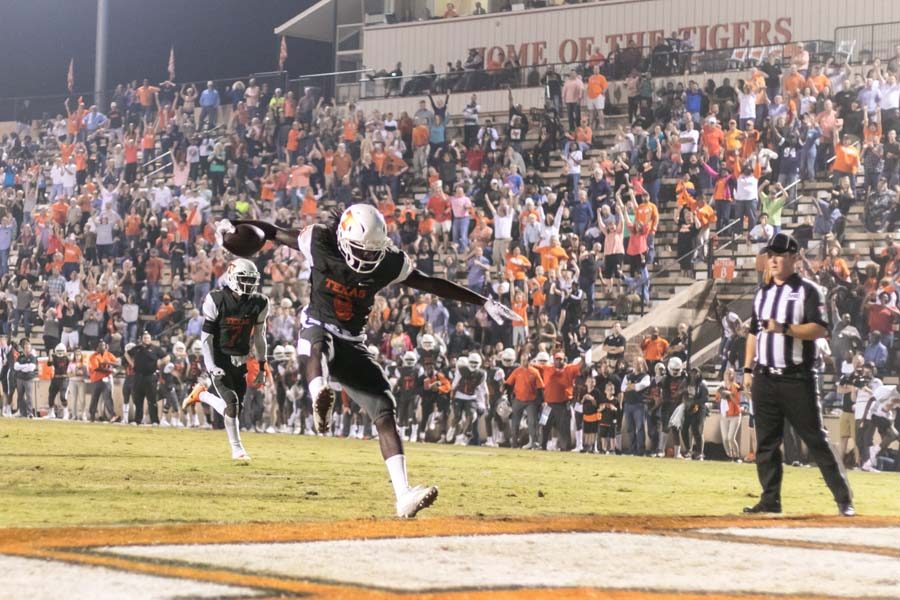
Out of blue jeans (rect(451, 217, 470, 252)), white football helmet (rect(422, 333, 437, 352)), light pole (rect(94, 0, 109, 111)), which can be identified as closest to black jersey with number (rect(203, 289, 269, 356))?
white football helmet (rect(422, 333, 437, 352))

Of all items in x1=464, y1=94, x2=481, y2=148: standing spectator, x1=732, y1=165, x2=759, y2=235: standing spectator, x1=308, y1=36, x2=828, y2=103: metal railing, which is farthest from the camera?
x1=464, y1=94, x2=481, y2=148: standing spectator

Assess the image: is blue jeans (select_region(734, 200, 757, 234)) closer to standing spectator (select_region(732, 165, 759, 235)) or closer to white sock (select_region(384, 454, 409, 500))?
standing spectator (select_region(732, 165, 759, 235))

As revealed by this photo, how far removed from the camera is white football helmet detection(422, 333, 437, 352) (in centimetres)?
2367

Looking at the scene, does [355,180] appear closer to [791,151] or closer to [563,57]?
[563,57]

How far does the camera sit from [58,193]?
34094 mm

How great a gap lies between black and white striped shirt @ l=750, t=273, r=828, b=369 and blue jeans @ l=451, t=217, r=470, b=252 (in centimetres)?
1548

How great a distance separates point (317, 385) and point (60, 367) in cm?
2235

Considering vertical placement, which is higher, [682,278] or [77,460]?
[682,278]

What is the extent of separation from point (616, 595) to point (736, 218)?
17279 millimetres

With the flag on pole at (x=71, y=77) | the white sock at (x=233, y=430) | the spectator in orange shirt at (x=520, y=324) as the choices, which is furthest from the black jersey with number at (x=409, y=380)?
the flag on pole at (x=71, y=77)

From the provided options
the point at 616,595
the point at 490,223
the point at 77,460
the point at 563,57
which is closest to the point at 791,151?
the point at 490,223

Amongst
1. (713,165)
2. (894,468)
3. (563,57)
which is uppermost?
(563,57)

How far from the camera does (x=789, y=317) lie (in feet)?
32.4

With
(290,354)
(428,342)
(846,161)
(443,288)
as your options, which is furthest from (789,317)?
(290,354)
